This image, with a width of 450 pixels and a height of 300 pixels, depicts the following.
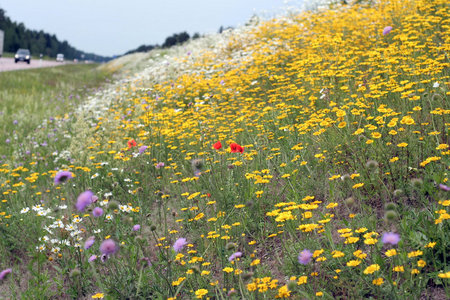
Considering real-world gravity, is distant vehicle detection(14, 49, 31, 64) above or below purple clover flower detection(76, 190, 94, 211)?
above

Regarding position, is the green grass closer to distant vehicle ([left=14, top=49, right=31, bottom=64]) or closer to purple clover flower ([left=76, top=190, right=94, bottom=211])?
purple clover flower ([left=76, top=190, right=94, bottom=211])

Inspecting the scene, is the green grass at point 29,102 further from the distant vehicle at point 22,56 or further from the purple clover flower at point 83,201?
the distant vehicle at point 22,56

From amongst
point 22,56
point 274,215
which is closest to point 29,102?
point 274,215

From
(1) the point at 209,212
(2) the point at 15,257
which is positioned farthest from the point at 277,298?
Result: (2) the point at 15,257

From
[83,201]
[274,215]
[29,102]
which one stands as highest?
[29,102]

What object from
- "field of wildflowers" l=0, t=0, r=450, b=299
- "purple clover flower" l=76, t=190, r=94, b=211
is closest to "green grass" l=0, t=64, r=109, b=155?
"field of wildflowers" l=0, t=0, r=450, b=299

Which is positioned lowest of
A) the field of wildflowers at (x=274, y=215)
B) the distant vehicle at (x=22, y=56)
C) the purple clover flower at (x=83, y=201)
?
the field of wildflowers at (x=274, y=215)

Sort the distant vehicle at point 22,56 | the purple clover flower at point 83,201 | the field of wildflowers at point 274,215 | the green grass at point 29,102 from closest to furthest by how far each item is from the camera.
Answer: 1. the purple clover flower at point 83,201
2. the field of wildflowers at point 274,215
3. the green grass at point 29,102
4. the distant vehicle at point 22,56

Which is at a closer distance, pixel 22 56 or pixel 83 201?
pixel 83 201

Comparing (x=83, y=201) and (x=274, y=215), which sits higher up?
(x=83, y=201)

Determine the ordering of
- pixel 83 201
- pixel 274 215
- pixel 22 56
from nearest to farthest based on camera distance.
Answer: pixel 83 201
pixel 274 215
pixel 22 56

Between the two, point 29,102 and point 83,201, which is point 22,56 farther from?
point 83,201

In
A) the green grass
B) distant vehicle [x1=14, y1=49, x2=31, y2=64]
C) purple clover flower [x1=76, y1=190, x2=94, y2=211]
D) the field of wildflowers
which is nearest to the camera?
purple clover flower [x1=76, y1=190, x2=94, y2=211]

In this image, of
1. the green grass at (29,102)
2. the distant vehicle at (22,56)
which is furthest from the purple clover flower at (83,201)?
the distant vehicle at (22,56)
